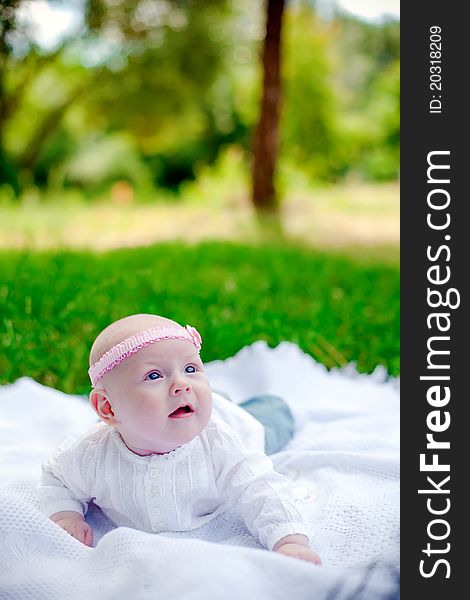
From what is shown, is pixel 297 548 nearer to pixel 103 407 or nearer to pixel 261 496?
pixel 261 496

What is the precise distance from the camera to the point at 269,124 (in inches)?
171

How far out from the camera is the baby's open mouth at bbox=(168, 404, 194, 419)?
43.4 inches

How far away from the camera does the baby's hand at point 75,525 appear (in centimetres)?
117

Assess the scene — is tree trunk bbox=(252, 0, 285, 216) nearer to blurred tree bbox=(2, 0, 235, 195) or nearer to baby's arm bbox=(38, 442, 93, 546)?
blurred tree bbox=(2, 0, 235, 195)

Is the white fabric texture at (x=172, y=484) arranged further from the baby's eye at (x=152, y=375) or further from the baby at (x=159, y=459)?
the baby's eye at (x=152, y=375)

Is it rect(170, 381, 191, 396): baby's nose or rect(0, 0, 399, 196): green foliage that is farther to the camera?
rect(0, 0, 399, 196): green foliage

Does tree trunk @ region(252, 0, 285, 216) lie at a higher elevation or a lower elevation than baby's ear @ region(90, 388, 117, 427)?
higher

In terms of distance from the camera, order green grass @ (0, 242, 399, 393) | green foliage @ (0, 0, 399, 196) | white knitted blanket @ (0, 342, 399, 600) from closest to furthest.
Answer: white knitted blanket @ (0, 342, 399, 600), green grass @ (0, 242, 399, 393), green foliage @ (0, 0, 399, 196)

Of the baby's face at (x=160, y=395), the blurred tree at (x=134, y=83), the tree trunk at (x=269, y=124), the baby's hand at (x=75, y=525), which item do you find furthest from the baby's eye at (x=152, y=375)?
the blurred tree at (x=134, y=83)

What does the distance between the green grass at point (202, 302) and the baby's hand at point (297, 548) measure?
872 mm

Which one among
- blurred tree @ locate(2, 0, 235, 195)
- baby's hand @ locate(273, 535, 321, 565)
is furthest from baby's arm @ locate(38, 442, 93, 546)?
blurred tree @ locate(2, 0, 235, 195)

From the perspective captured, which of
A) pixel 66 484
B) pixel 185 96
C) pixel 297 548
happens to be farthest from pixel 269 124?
pixel 297 548

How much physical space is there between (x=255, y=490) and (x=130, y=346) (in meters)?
0.25

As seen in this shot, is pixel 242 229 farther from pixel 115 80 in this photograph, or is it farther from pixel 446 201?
pixel 446 201
